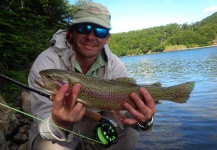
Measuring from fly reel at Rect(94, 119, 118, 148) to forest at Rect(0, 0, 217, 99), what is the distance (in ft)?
21.3

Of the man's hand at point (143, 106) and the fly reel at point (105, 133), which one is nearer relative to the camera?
the man's hand at point (143, 106)

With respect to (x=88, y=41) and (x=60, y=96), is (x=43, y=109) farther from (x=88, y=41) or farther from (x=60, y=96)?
(x=88, y=41)

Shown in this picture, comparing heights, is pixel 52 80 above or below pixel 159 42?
above

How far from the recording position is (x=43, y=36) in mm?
16453

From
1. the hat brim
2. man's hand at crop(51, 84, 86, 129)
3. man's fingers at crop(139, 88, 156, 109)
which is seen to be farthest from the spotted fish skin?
the hat brim

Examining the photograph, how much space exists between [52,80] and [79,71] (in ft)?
2.70

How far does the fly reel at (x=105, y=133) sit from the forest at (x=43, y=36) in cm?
651

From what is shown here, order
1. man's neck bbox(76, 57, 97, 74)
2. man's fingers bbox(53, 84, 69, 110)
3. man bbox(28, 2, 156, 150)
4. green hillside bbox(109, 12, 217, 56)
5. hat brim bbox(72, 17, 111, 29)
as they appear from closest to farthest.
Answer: man's fingers bbox(53, 84, 69, 110) < man bbox(28, 2, 156, 150) < hat brim bbox(72, 17, 111, 29) < man's neck bbox(76, 57, 97, 74) < green hillside bbox(109, 12, 217, 56)

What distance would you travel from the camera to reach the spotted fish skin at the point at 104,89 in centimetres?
315

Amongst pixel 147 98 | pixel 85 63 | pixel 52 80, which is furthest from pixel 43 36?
pixel 147 98

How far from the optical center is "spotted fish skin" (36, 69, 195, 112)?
315 centimetres

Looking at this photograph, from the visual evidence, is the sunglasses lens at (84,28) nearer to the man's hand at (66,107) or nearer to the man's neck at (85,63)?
the man's neck at (85,63)

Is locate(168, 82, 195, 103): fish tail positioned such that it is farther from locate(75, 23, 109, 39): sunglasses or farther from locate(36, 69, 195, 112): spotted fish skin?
locate(75, 23, 109, 39): sunglasses

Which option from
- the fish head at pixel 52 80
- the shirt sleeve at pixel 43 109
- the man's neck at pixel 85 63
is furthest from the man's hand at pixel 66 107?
the man's neck at pixel 85 63
